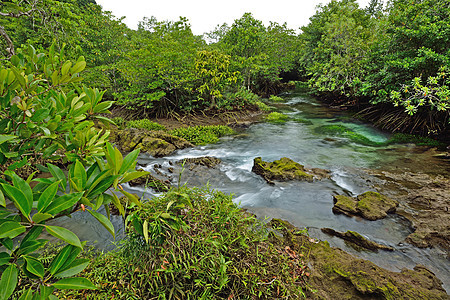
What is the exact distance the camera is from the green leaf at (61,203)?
0.91 meters

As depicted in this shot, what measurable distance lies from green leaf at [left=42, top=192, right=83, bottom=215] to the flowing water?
113 inches

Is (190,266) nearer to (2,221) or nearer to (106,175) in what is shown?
(106,175)

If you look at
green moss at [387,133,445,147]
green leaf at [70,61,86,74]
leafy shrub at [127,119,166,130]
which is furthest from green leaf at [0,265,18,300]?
green moss at [387,133,445,147]

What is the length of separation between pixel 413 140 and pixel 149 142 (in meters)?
11.0

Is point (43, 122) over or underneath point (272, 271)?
over

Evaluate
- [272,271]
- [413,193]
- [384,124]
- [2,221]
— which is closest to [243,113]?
[384,124]

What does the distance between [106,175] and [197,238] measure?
3.82 ft

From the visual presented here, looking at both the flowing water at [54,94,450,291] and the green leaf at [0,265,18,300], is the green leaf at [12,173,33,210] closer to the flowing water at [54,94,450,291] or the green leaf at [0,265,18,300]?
the green leaf at [0,265,18,300]

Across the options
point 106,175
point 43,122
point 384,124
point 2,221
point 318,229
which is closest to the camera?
point 2,221

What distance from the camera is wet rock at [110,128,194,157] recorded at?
749 cm

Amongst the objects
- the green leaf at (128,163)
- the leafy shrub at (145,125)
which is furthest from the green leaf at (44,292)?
the leafy shrub at (145,125)

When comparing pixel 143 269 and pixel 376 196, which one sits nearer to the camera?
pixel 143 269

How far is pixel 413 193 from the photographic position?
15.4 feet

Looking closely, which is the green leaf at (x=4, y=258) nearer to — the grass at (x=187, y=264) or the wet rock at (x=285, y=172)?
the grass at (x=187, y=264)
